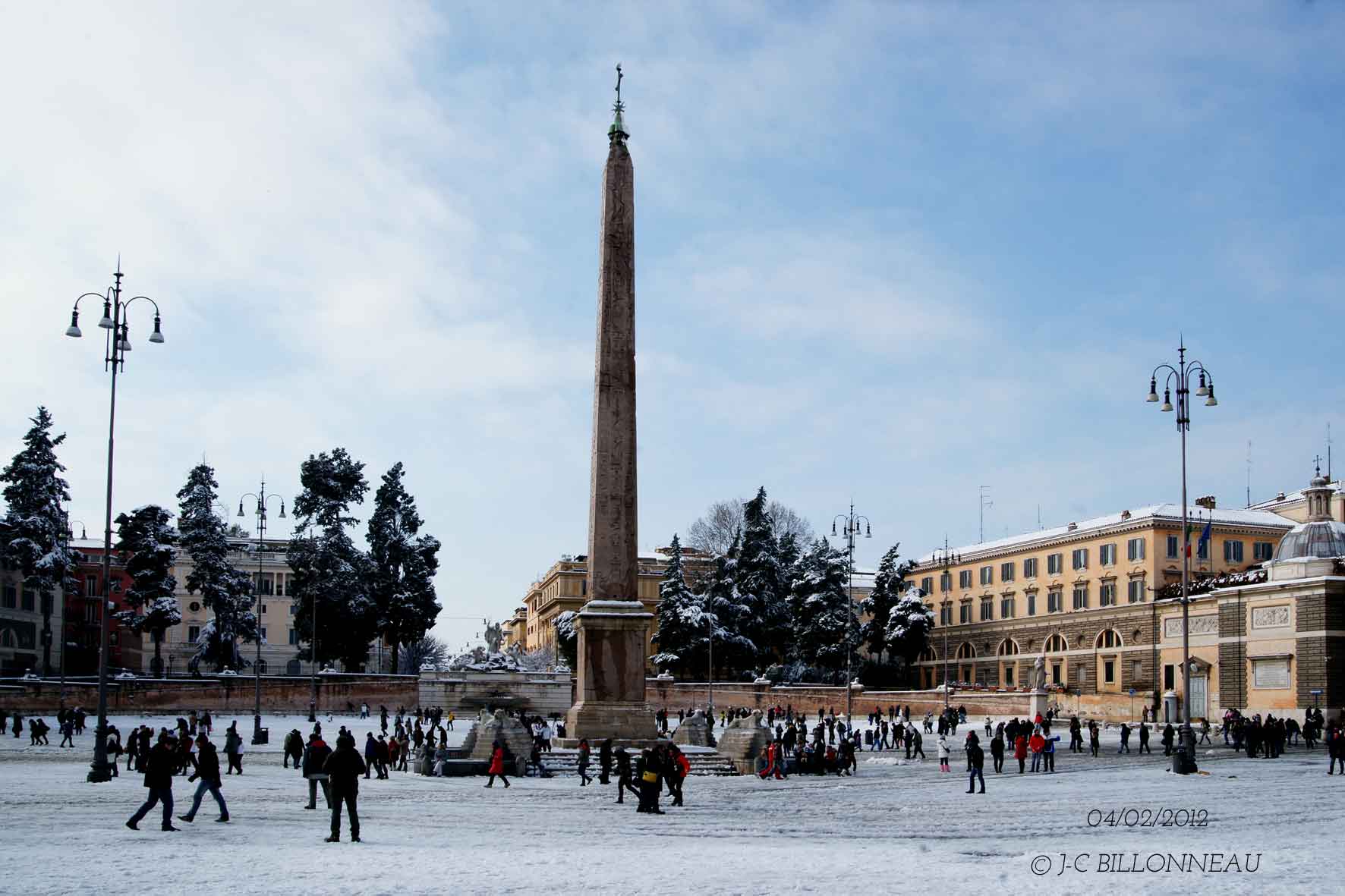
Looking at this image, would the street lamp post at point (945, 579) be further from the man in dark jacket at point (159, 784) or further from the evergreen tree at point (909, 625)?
the man in dark jacket at point (159, 784)

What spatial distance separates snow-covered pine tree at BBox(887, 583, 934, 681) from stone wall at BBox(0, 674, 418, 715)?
28.5m

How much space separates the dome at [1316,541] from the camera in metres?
52.7

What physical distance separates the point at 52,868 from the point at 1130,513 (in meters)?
67.3

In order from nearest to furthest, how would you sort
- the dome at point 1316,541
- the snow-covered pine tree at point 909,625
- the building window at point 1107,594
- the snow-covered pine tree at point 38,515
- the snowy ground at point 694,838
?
the snowy ground at point 694,838 → the dome at point 1316,541 → the snow-covered pine tree at point 38,515 → the building window at point 1107,594 → the snow-covered pine tree at point 909,625

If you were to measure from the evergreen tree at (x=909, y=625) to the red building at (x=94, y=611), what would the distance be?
47.1 metres

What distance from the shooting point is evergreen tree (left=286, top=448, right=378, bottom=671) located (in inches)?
2689

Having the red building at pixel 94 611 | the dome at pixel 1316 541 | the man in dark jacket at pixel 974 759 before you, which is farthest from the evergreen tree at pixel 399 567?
the man in dark jacket at pixel 974 759

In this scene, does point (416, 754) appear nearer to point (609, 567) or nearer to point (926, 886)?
point (609, 567)

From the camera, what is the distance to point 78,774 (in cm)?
2750

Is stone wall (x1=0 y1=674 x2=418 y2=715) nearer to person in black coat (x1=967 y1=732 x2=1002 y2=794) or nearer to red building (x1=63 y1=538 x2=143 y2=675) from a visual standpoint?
red building (x1=63 y1=538 x2=143 y2=675)

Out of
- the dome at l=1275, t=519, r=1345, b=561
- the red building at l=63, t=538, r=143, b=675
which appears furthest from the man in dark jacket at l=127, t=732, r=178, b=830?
the red building at l=63, t=538, r=143, b=675

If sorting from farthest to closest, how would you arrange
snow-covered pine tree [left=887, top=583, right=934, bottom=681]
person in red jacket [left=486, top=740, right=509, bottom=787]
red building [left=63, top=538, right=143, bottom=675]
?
red building [left=63, top=538, right=143, bottom=675] → snow-covered pine tree [left=887, top=583, right=934, bottom=681] → person in red jacket [left=486, top=740, right=509, bottom=787]

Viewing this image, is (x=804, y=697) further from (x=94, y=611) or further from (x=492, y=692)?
(x=94, y=611)

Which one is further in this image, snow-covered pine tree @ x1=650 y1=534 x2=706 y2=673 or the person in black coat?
snow-covered pine tree @ x1=650 y1=534 x2=706 y2=673
